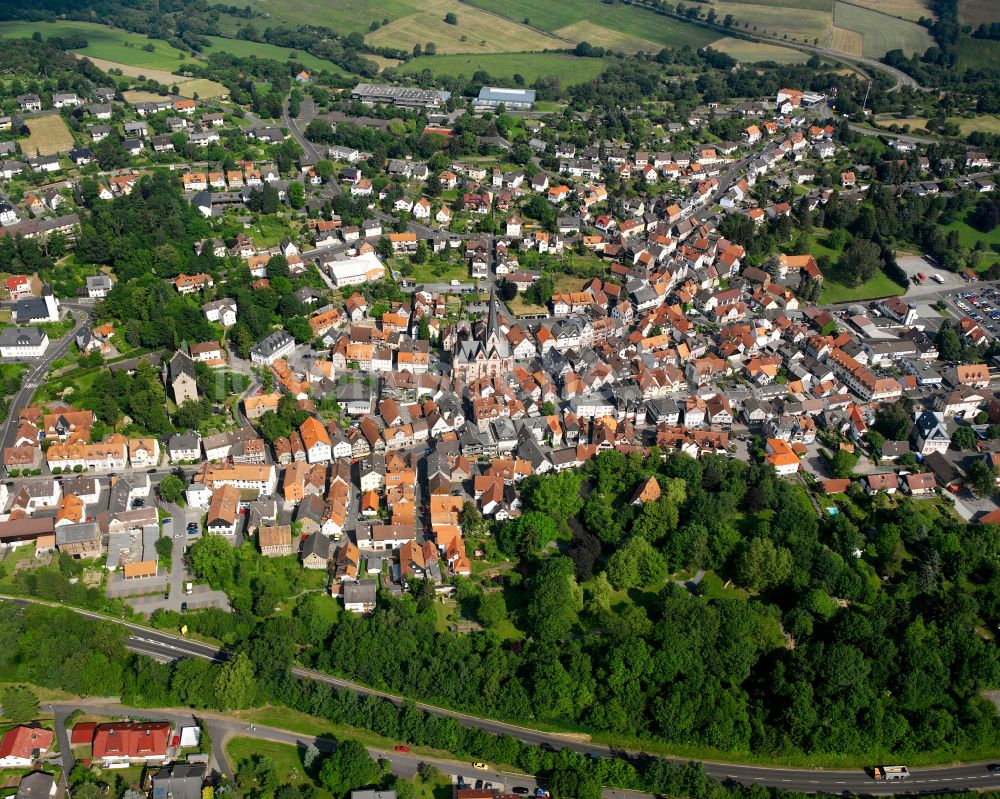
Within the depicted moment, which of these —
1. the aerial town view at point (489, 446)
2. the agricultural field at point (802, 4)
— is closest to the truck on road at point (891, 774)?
the aerial town view at point (489, 446)

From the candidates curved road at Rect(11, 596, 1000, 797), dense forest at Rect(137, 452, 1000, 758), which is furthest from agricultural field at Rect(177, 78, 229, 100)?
curved road at Rect(11, 596, 1000, 797)

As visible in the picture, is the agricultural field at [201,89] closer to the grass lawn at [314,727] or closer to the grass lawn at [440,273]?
the grass lawn at [440,273]

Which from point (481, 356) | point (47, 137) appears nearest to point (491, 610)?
point (481, 356)

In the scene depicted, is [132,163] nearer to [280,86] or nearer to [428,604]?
[280,86]

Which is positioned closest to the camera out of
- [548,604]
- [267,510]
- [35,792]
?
[35,792]

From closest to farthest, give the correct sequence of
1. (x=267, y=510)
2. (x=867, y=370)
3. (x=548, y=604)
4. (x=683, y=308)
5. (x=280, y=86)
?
(x=548, y=604) → (x=267, y=510) → (x=867, y=370) → (x=683, y=308) → (x=280, y=86)

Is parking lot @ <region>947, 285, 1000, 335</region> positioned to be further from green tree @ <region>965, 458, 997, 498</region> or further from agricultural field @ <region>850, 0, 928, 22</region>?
agricultural field @ <region>850, 0, 928, 22</region>

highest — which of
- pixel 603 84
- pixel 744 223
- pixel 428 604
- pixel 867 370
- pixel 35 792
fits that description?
pixel 603 84

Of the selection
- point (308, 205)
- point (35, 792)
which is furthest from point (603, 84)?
point (35, 792)
